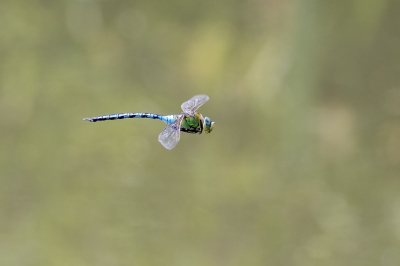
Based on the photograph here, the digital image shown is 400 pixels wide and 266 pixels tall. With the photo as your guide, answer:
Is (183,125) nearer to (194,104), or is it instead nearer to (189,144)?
(194,104)

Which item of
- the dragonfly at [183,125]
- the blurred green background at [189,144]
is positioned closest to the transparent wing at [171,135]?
the dragonfly at [183,125]

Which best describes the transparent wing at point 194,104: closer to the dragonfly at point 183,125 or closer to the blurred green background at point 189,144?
the dragonfly at point 183,125

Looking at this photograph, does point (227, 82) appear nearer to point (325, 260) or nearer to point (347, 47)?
point (347, 47)

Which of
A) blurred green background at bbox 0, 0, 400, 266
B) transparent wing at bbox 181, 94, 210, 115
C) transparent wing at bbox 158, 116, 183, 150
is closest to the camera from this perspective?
transparent wing at bbox 158, 116, 183, 150

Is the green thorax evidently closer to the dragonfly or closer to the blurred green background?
the dragonfly

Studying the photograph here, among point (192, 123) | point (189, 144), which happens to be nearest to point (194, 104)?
point (192, 123)

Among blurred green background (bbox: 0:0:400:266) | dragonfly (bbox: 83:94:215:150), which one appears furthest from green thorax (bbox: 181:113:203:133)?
blurred green background (bbox: 0:0:400:266)
